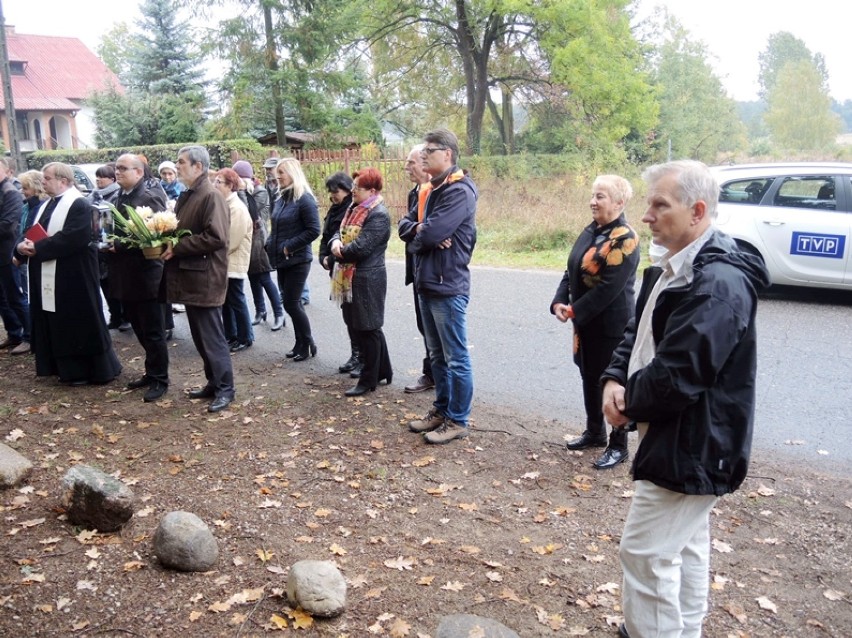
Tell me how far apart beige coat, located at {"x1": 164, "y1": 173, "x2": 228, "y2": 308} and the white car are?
7.04 m

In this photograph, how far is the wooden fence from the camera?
1973 cm

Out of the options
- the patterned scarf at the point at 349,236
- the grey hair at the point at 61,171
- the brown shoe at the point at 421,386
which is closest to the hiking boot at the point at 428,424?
the brown shoe at the point at 421,386

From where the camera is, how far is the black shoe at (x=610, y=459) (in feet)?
17.5

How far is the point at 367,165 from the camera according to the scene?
20.4 m

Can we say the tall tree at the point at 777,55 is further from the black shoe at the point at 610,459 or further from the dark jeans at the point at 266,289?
the black shoe at the point at 610,459

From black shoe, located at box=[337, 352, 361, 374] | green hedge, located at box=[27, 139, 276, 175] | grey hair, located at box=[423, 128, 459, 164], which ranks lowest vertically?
black shoe, located at box=[337, 352, 361, 374]

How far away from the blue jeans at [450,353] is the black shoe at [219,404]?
6.38 ft

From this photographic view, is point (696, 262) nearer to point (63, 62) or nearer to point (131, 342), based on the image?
point (131, 342)

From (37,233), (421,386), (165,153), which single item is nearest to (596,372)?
(421,386)

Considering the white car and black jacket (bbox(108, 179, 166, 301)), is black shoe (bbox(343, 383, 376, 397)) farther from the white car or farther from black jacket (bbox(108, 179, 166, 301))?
the white car

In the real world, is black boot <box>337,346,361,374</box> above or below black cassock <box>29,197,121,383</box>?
below

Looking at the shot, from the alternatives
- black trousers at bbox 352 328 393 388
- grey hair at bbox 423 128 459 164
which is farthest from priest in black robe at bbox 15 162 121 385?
grey hair at bbox 423 128 459 164

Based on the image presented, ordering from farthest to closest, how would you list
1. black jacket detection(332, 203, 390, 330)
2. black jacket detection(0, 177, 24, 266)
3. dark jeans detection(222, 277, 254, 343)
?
dark jeans detection(222, 277, 254, 343), black jacket detection(0, 177, 24, 266), black jacket detection(332, 203, 390, 330)

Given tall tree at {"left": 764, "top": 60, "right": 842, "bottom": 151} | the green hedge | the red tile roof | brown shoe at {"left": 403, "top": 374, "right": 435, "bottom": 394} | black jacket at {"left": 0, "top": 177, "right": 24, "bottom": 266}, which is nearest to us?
brown shoe at {"left": 403, "top": 374, "right": 435, "bottom": 394}
